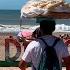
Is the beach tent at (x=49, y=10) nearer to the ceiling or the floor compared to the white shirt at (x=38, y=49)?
nearer to the ceiling

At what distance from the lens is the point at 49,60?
5.14 metres

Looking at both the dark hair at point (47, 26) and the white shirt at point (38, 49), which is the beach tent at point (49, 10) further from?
the white shirt at point (38, 49)

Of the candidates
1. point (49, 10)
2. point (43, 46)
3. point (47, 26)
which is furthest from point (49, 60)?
point (49, 10)

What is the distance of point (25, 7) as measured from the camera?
5.43 metres

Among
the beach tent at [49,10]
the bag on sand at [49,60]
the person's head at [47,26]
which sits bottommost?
the bag on sand at [49,60]

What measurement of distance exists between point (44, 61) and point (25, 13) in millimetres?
668

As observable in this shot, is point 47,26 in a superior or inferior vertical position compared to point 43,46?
superior

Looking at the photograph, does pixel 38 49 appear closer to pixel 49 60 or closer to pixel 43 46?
pixel 43 46

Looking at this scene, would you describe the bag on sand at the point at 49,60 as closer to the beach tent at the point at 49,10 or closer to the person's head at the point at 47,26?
the person's head at the point at 47,26

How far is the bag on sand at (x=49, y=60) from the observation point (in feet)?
16.8

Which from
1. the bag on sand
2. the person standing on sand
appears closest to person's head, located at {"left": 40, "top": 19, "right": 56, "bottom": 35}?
the person standing on sand

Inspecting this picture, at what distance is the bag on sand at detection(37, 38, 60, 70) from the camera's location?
5.12m

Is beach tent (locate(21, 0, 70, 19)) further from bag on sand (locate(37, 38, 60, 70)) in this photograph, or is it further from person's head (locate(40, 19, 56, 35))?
bag on sand (locate(37, 38, 60, 70))

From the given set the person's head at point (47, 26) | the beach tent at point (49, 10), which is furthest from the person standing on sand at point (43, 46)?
the beach tent at point (49, 10)
